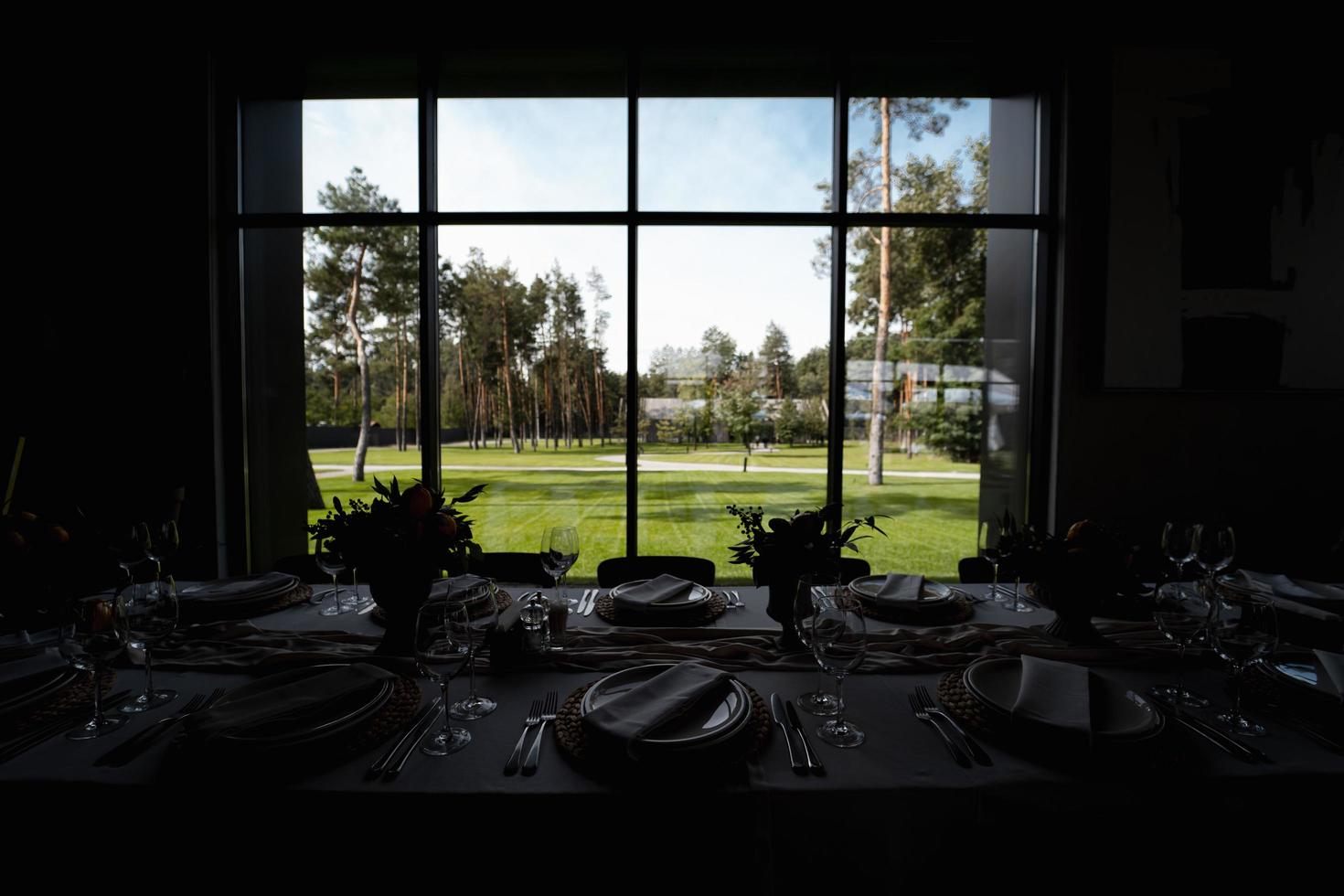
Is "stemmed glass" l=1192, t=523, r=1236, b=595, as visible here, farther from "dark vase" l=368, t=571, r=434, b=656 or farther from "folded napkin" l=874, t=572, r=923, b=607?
"dark vase" l=368, t=571, r=434, b=656

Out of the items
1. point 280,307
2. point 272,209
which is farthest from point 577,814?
point 272,209

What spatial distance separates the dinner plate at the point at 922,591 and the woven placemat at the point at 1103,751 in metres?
0.62

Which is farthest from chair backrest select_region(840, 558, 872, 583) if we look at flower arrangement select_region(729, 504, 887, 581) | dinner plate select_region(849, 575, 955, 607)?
flower arrangement select_region(729, 504, 887, 581)

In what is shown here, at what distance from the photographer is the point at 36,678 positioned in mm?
1163

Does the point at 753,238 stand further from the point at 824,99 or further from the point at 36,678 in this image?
the point at 36,678

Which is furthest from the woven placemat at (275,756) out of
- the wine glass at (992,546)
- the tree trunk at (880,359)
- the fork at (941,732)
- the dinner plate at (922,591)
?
the tree trunk at (880,359)

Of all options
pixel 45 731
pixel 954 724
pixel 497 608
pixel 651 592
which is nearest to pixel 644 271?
pixel 651 592

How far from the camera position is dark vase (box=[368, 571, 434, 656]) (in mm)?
1407

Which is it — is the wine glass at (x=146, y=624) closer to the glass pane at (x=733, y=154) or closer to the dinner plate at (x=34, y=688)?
the dinner plate at (x=34, y=688)

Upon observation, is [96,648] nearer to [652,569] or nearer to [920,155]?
[652,569]

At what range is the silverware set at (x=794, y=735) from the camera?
93 cm

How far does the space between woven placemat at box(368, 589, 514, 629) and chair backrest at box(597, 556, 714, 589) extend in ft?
1.28

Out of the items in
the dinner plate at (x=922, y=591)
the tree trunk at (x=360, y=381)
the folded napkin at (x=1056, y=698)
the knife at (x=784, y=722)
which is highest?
the tree trunk at (x=360, y=381)

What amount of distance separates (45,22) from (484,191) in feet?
7.48
